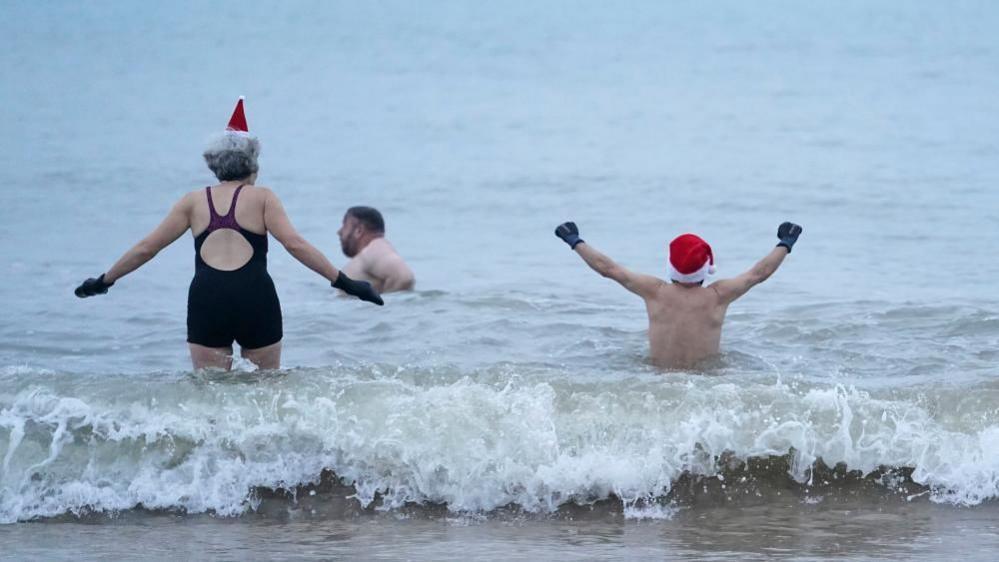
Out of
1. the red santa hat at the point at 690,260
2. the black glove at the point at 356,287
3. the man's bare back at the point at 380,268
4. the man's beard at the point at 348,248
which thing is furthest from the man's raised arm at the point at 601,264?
the man's beard at the point at 348,248

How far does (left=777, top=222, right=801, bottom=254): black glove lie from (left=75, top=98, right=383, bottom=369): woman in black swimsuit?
2230 mm

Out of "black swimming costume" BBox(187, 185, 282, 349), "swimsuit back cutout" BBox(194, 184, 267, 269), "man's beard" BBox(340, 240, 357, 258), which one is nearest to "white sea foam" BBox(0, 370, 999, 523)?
"black swimming costume" BBox(187, 185, 282, 349)

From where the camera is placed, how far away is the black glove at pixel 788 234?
23.9 ft

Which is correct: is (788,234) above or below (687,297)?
above

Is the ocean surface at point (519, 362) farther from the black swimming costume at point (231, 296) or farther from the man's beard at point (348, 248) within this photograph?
the man's beard at point (348, 248)

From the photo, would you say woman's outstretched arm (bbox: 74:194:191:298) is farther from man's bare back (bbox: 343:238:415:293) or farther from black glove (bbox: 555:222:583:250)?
man's bare back (bbox: 343:238:415:293)

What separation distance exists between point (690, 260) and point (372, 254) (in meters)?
4.51

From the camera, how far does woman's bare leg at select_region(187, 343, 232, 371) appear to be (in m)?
6.73

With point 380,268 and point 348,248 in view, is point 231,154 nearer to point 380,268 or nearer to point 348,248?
point 380,268

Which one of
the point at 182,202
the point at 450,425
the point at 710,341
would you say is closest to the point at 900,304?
the point at 710,341

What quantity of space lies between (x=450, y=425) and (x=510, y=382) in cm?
56

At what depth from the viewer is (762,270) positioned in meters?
7.34

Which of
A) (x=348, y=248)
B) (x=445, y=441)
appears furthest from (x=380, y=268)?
(x=445, y=441)

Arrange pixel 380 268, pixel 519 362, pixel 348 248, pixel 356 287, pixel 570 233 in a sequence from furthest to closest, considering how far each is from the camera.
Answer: pixel 348 248 < pixel 380 268 < pixel 519 362 < pixel 570 233 < pixel 356 287
